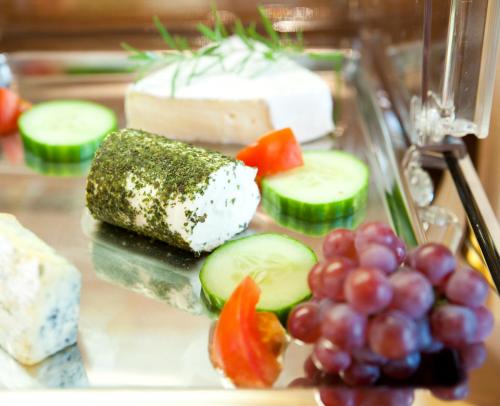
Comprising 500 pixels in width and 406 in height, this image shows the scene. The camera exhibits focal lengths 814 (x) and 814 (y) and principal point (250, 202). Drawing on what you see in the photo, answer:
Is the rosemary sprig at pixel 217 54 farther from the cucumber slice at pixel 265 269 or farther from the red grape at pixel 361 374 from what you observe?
the red grape at pixel 361 374

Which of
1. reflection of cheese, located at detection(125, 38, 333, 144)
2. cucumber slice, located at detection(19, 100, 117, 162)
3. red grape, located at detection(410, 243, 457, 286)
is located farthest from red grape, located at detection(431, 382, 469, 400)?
cucumber slice, located at detection(19, 100, 117, 162)

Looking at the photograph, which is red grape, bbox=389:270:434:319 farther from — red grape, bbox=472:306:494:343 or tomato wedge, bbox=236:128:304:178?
tomato wedge, bbox=236:128:304:178

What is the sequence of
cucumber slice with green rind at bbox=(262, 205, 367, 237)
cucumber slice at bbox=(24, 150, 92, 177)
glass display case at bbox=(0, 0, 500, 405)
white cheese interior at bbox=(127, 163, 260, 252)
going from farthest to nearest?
cucumber slice at bbox=(24, 150, 92, 177), cucumber slice with green rind at bbox=(262, 205, 367, 237), white cheese interior at bbox=(127, 163, 260, 252), glass display case at bbox=(0, 0, 500, 405)

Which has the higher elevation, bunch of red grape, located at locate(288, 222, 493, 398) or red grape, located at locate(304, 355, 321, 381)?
bunch of red grape, located at locate(288, 222, 493, 398)

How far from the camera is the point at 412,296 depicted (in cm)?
77

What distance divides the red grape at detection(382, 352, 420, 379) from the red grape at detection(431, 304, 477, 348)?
0.10 ft

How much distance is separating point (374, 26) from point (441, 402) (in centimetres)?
99

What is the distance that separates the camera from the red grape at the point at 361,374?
0.80 m

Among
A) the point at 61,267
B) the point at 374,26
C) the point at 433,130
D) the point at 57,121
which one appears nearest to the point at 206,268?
the point at 61,267

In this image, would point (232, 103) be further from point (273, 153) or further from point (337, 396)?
point (337, 396)

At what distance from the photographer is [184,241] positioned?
105 cm

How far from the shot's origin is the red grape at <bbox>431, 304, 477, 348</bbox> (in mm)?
777

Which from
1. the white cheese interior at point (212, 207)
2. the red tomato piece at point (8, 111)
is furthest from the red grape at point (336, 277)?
the red tomato piece at point (8, 111)

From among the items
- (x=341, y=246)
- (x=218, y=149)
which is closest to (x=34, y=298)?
(x=341, y=246)
